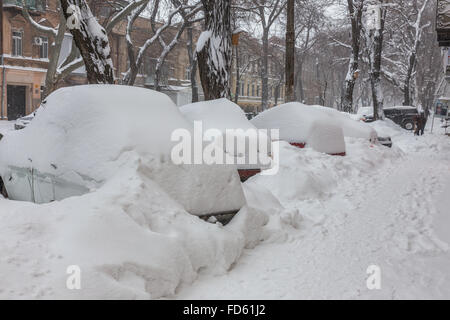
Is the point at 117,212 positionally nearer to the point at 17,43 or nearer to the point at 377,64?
the point at 377,64

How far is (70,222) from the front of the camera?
3.84 metres

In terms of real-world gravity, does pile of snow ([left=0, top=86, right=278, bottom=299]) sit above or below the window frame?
below

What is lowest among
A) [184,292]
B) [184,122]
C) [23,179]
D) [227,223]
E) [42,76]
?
[184,292]

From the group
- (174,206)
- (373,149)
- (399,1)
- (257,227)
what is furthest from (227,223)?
(399,1)

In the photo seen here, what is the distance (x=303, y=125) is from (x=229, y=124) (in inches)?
130

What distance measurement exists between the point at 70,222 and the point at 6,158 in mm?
2538

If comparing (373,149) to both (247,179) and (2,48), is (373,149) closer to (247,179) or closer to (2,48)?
(247,179)

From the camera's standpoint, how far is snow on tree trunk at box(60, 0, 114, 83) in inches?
408

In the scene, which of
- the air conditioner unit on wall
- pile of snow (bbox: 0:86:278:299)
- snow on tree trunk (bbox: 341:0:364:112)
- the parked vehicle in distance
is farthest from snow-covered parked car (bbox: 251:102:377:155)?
the air conditioner unit on wall

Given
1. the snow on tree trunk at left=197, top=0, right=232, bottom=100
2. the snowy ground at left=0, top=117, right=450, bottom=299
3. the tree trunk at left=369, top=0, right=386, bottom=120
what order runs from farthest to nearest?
the tree trunk at left=369, top=0, right=386, bottom=120 < the snow on tree trunk at left=197, top=0, right=232, bottom=100 < the snowy ground at left=0, top=117, right=450, bottom=299

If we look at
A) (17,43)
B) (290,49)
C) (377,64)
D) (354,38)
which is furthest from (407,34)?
(17,43)

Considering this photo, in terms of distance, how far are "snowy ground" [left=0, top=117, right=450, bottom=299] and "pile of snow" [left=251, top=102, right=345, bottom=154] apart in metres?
3.95

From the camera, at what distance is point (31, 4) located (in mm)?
33875

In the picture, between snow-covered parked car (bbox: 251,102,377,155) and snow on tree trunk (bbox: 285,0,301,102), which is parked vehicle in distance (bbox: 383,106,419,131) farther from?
snow-covered parked car (bbox: 251,102,377,155)
